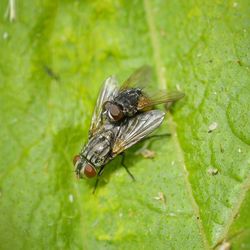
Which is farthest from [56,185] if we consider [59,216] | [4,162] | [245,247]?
[245,247]

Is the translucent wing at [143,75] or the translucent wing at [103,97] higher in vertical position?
the translucent wing at [143,75]

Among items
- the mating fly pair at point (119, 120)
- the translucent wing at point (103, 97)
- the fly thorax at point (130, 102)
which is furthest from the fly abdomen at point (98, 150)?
the fly thorax at point (130, 102)

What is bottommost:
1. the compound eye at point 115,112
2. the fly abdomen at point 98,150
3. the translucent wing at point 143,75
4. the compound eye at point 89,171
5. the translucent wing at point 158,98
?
the compound eye at point 89,171

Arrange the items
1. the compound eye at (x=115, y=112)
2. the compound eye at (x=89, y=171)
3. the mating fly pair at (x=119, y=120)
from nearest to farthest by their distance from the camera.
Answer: the compound eye at (x=89, y=171) → the mating fly pair at (x=119, y=120) → the compound eye at (x=115, y=112)

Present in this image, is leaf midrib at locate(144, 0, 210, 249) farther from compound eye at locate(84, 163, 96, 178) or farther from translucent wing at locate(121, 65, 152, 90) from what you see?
compound eye at locate(84, 163, 96, 178)

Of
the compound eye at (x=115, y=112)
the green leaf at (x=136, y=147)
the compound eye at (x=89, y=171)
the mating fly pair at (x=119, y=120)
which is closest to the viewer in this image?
the green leaf at (x=136, y=147)

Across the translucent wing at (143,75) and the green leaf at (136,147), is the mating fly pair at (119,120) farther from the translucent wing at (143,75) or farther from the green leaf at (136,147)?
the green leaf at (136,147)

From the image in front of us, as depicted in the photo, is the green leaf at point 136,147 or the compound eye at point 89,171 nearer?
the green leaf at point 136,147

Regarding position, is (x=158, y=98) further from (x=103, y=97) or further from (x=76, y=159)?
(x=76, y=159)

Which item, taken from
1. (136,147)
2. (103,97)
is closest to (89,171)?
(136,147)
